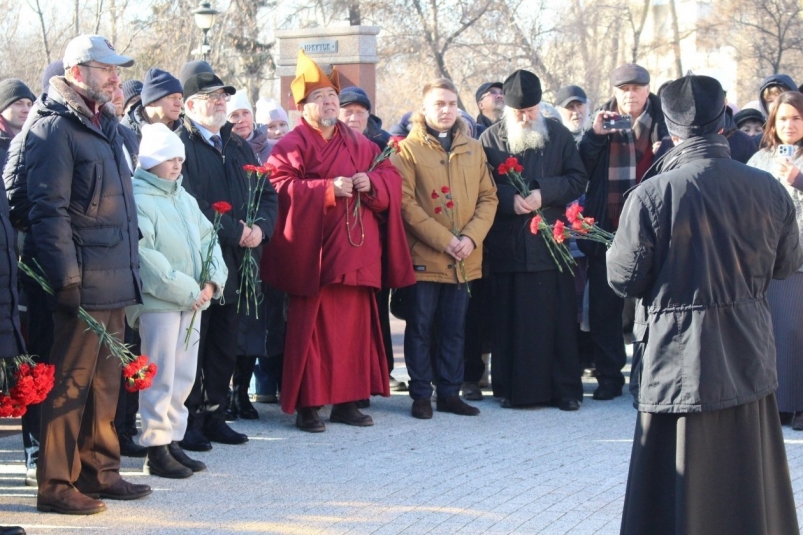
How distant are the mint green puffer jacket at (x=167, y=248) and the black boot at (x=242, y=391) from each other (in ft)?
5.22

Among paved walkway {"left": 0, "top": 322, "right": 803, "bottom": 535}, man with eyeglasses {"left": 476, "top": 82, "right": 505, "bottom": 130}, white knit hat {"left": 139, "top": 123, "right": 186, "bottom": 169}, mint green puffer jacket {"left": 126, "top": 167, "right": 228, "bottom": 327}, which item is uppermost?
man with eyeglasses {"left": 476, "top": 82, "right": 505, "bottom": 130}

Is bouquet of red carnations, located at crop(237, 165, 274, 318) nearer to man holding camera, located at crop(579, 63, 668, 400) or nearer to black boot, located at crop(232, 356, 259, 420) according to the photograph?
black boot, located at crop(232, 356, 259, 420)

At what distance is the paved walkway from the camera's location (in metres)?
5.11

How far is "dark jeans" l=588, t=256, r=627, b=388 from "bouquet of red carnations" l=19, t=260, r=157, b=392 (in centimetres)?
397

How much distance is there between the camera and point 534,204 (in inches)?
298

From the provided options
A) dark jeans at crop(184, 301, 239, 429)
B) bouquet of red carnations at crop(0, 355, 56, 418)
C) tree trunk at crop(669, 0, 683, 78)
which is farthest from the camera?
tree trunk at crop(669, 0, 683, 78)

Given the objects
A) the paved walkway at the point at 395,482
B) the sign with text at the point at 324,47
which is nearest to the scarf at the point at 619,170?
the paved walkway at the point at 395,482

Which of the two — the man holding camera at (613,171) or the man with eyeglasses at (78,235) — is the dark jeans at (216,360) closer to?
the man with eyeglasses at (78,235)

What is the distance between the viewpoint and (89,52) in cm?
514

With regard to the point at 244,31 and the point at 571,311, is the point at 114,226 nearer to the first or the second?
the point at 571,311

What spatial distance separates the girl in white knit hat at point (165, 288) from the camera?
18.5ft

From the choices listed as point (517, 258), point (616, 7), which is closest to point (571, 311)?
point (517, 258)

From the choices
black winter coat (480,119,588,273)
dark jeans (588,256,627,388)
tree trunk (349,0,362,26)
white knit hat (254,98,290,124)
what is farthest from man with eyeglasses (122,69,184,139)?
tree trunk (349,0,362,26)

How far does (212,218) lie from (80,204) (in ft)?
4.51
